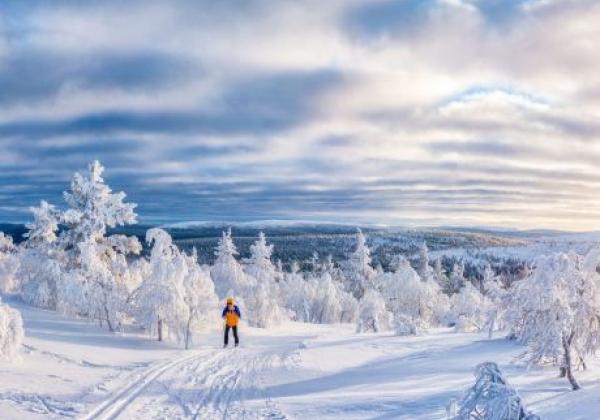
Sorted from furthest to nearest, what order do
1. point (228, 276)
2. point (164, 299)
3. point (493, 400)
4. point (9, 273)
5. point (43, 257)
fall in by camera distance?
1. point (228, 276)
2. point (9, 273)
3. point (43, 257)
4. point (164, 299)
5. point (493, 400)

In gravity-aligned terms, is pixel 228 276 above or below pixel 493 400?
below

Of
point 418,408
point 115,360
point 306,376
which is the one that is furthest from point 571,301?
point 115,360

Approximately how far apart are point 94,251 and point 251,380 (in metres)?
13.9

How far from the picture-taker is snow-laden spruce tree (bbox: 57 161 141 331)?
85.1ft

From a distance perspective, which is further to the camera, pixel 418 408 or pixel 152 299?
pixel 152 299

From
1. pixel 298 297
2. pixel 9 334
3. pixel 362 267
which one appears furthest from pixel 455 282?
pixel 9 334

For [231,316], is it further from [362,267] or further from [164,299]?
[362,267]

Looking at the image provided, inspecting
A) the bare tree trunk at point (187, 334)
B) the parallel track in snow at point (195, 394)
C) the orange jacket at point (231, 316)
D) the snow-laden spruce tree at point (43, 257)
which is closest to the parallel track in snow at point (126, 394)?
the parallel track in snow at point (195, 394)

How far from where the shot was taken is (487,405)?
28.1ft

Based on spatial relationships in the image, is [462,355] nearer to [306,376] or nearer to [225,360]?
[306,376]

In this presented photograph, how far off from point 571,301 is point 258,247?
43955 mm

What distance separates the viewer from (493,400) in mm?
8523

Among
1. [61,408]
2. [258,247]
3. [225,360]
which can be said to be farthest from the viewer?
[258,247]

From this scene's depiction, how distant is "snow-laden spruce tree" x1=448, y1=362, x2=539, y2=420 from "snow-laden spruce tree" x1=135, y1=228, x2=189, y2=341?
1697 centimetres
